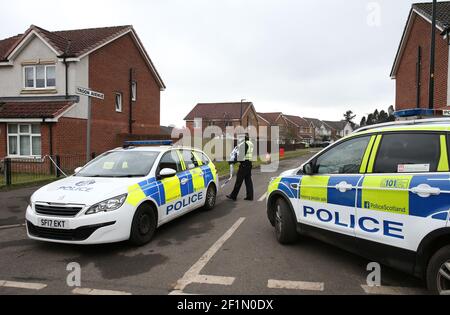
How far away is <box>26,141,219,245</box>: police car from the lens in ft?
Result: 16.4

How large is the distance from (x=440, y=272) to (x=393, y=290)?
705 mm

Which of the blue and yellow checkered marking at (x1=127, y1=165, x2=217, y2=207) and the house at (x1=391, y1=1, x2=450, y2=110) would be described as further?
the house at (x1=391, y1=1, x2=450, y2=110)

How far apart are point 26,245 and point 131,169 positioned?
199 cm

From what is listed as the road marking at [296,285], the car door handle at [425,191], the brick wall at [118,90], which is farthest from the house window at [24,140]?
the car door handle at [425,191]

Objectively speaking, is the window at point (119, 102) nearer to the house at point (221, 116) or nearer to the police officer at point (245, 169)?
the police officer at point (245, 169)

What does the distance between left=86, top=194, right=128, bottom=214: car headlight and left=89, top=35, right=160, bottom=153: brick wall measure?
15.4 metres

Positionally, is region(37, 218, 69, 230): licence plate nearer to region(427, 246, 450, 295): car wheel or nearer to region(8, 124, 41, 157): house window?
region(427, 246, 450, 295): car wheel

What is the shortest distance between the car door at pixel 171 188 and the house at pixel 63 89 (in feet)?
38.7

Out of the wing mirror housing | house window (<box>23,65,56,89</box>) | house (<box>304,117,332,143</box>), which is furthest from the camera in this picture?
house (<box>304,117,332,143</box>)

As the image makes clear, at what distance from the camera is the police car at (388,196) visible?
339 centimetres

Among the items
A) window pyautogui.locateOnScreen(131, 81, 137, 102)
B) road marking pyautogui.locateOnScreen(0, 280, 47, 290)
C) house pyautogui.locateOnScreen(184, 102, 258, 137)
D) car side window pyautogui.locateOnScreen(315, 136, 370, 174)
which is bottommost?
road marking pyautogui.locateOnScreen(0, 280, 47, 290)

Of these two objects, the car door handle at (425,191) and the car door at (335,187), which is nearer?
the car door handle at (425,191)

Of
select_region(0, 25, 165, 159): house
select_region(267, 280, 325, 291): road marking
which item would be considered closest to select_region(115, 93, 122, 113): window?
select_region(0, 25, 165, 159): house
